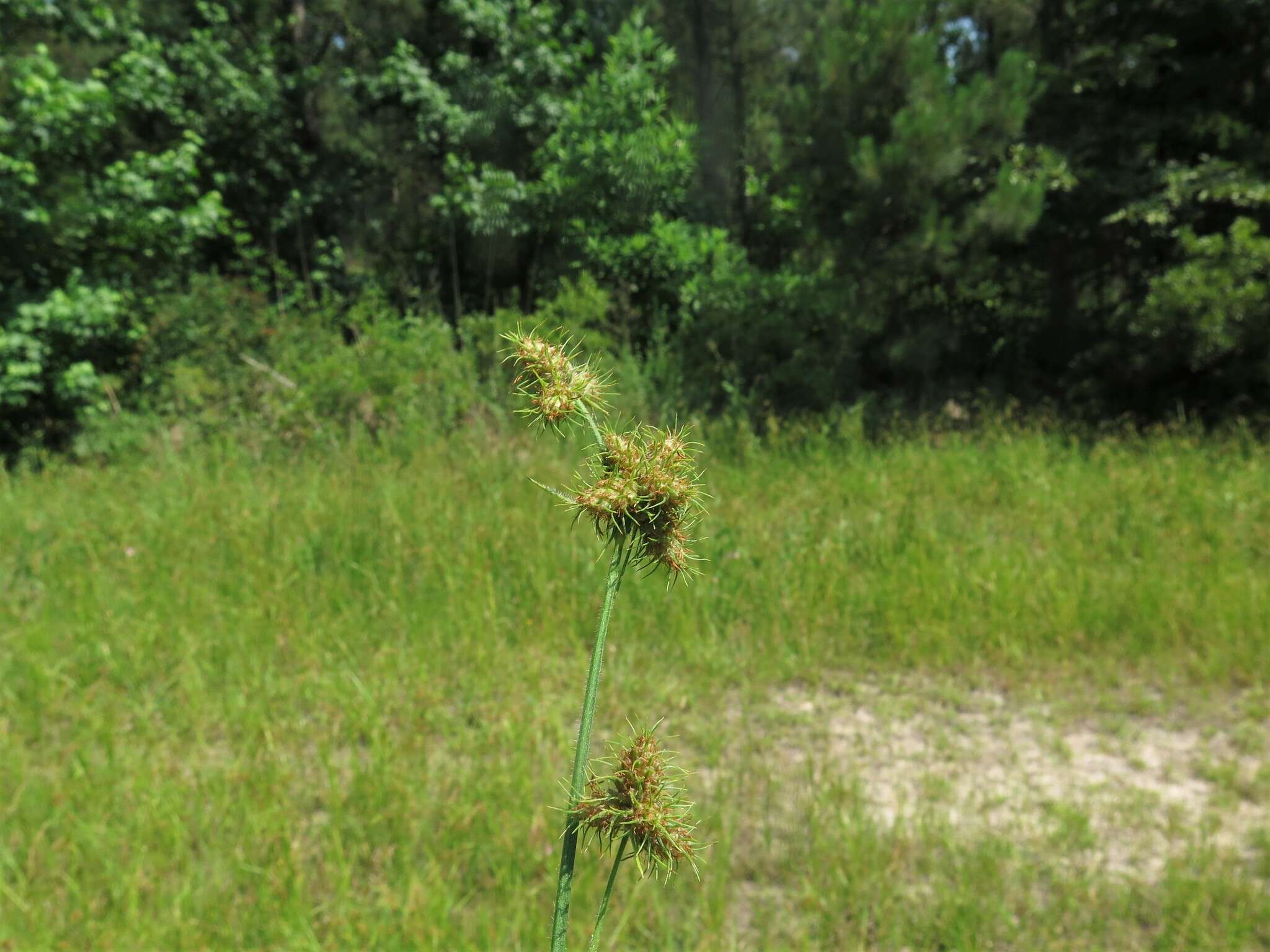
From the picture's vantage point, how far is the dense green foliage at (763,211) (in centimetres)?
662

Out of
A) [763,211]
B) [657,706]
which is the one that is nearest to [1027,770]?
[657,706]

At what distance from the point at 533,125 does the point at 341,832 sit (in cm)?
815

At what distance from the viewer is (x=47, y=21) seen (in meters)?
6.91

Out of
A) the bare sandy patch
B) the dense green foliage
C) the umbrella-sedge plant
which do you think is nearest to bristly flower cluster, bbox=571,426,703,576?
the umbrella-sedge plant

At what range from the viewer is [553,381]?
34cm

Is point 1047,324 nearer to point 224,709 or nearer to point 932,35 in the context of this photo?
point 932,35

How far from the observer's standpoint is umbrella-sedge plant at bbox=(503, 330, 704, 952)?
317 millimetres

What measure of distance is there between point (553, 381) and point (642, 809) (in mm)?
172

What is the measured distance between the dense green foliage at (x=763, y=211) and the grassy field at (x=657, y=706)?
1.97 metres

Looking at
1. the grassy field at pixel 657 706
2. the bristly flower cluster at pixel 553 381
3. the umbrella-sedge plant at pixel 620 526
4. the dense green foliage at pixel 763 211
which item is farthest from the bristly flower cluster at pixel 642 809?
the dense green foliage at pixel 763 211

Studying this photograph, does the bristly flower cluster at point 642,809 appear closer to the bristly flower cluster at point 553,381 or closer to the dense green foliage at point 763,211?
the bristly flower cluster at point 553,381

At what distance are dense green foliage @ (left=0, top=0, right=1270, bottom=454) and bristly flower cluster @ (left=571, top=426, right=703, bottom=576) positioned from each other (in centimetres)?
568

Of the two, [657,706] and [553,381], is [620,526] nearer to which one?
[553,381]

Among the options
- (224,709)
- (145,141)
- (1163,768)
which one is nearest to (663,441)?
(224,709)
